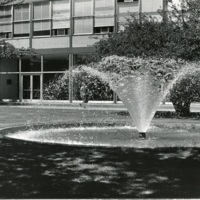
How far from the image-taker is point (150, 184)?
20.7 feet

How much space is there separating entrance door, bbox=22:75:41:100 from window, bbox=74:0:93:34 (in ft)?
17.7

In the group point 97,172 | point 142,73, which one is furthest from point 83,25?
point 97,172

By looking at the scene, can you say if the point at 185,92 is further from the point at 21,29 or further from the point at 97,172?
the point at 21,29

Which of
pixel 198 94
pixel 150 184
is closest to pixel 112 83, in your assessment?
pixel 198 94

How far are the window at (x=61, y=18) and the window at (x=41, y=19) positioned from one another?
1.89 feet

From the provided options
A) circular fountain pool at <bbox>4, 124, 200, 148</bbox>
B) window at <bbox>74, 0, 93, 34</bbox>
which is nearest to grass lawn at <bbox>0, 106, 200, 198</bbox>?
circular fountain pool at <bbox>4, 124, 200, 148</bbox>

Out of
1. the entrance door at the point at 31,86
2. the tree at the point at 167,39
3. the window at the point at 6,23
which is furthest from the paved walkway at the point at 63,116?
the window at the point at 6,23

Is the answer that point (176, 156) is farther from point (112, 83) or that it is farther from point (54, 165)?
point (112, 83)

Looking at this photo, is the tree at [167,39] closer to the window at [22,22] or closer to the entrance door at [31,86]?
the entrance door at [31,86]

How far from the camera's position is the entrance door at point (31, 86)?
1503 inches

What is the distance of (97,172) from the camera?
696cm

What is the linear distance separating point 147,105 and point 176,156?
6086 millimetres

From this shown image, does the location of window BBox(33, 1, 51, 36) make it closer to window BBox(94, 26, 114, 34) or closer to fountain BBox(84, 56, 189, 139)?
window BBox(94, 26, 114, 34)

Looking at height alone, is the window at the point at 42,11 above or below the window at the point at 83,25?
above
